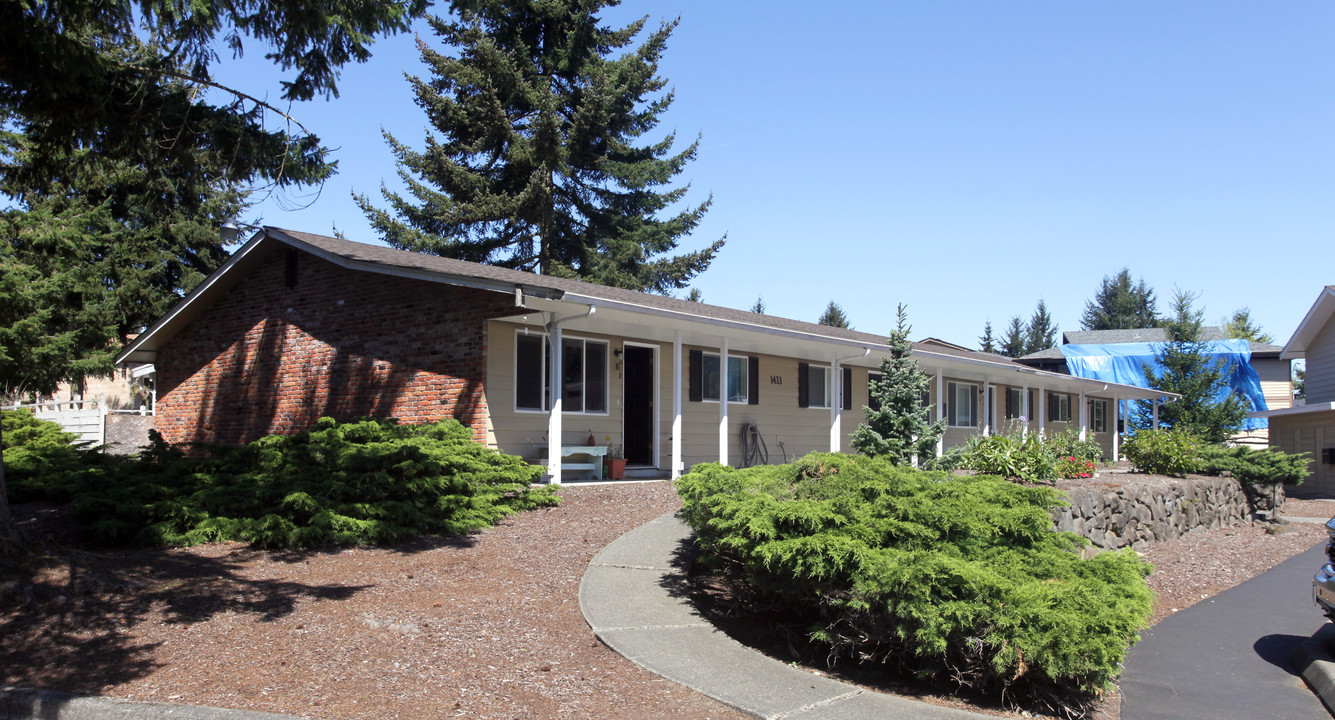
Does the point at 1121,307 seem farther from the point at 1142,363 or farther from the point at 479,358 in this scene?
the point at 479,358

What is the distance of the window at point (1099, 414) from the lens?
29.9 metres

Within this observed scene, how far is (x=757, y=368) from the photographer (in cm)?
1683

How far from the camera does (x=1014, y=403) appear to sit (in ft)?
84.2

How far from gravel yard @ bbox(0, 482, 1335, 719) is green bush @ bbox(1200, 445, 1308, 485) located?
1511 cm

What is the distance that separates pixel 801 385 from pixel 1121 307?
60.9 m

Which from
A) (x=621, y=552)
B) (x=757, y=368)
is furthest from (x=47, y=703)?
(x=757, y=368)

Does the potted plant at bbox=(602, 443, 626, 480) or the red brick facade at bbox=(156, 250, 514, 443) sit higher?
the red brick facade at bbox=(156, 250, 514, 443)

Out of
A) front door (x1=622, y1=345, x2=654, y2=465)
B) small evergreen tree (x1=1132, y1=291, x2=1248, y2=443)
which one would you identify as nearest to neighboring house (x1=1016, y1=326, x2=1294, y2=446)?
small evergreen tree (x1=1132, y1=291, x2=1248, y2=443)

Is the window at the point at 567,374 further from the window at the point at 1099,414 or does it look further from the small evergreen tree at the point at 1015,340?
the small evergreen tree at the point at 1015,340

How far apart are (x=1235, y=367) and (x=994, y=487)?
34.1 meters

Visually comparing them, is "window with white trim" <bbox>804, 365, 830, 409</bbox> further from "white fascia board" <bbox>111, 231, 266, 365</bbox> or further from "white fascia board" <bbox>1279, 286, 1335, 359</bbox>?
"white fascia board" <bbox>1279, 286, 1335, 359</bbox>

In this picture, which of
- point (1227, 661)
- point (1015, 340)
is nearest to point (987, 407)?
point (1227, 661)

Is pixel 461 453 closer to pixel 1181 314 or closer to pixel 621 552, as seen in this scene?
pixel 621 552

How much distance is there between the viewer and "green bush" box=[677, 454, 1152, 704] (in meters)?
4.84
